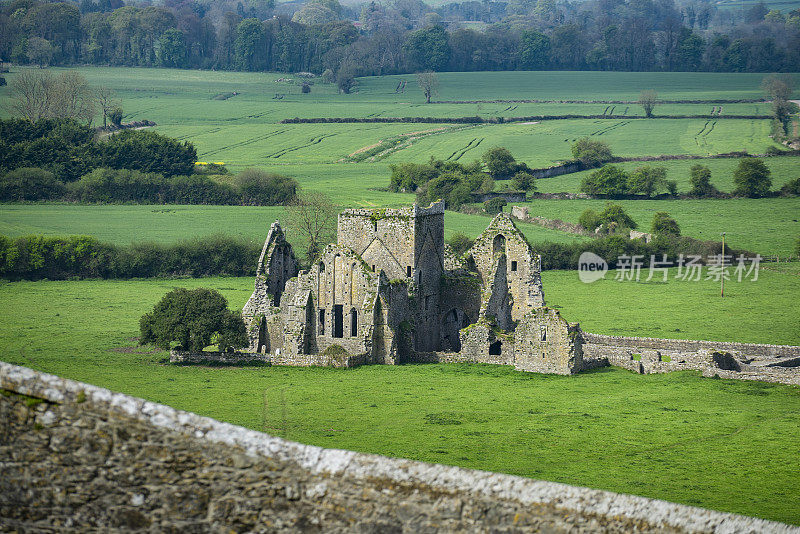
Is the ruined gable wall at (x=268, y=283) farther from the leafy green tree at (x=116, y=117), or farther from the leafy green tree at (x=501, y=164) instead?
the leafy green tree at (x=116, y=117)

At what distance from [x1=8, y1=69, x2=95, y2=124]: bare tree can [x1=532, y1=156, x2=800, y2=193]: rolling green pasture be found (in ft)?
215

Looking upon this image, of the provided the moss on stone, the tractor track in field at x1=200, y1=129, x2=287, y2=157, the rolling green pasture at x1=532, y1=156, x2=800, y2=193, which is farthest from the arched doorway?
the tractor track in field at x1=200, y1=129, x2=287, y2=157

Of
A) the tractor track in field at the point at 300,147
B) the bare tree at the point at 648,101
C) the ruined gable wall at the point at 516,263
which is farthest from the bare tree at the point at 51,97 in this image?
the ruined gable wall at the point at 516,263

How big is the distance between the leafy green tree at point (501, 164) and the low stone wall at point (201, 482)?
376ft

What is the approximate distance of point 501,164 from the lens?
12225 centimetres

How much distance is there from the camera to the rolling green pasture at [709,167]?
118 meters

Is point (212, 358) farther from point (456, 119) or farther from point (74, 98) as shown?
point (456, 119)

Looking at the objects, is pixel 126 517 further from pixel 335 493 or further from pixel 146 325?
pixel 146 325

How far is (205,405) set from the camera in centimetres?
4072

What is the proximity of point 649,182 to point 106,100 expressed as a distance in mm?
84775

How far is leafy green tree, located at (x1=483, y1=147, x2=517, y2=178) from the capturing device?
122 m

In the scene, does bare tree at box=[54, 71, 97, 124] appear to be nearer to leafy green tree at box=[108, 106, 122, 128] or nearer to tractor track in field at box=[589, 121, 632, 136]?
leafy green tree at box=[108, 106, 122, 128]

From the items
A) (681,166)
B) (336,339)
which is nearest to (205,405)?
(336,339)

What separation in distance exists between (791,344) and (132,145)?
81160 mm
